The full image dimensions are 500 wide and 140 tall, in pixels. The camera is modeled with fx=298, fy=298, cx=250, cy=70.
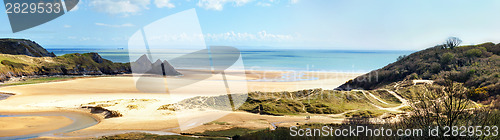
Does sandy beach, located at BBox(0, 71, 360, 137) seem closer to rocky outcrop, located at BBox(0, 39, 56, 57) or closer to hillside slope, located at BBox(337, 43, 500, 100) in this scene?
hillside slope, located at BBox(337, 43, 500, 100)

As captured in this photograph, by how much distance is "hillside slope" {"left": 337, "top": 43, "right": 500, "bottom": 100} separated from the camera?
19.1m

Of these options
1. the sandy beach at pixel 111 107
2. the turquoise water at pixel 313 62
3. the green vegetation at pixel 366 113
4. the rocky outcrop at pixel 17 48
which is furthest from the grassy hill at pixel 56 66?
the green vegetation at pixel 366 113

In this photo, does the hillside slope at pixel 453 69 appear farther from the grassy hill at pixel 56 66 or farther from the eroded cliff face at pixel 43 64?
the eroded cliff face at pixel 43 64

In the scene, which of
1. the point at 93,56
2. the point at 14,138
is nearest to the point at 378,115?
the point at 14,138

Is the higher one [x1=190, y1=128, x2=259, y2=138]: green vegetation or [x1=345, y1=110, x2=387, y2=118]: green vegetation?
[x1=190, y1=128, x2=259, y2=138]: green vegetation

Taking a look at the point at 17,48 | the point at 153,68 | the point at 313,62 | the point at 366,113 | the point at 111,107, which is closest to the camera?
the point at 366,113

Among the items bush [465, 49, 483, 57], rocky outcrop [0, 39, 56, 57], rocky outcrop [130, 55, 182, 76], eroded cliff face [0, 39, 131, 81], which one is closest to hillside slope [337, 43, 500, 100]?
bush [465, 49, 483, 57]

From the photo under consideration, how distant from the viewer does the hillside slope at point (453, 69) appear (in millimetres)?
19078

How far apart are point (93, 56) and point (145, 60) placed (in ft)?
27.1

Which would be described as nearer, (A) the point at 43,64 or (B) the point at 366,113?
(B) the point at 366,113

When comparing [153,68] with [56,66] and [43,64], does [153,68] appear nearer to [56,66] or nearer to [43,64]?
[56,66]

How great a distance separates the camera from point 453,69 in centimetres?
2239

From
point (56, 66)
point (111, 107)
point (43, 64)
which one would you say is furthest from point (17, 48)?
point (111, 107)

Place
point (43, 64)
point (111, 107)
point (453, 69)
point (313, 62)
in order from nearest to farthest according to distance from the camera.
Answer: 1. point (111, 107)
2. point (453, 69)
3. point (43, 64)
4. point (313, 62)
